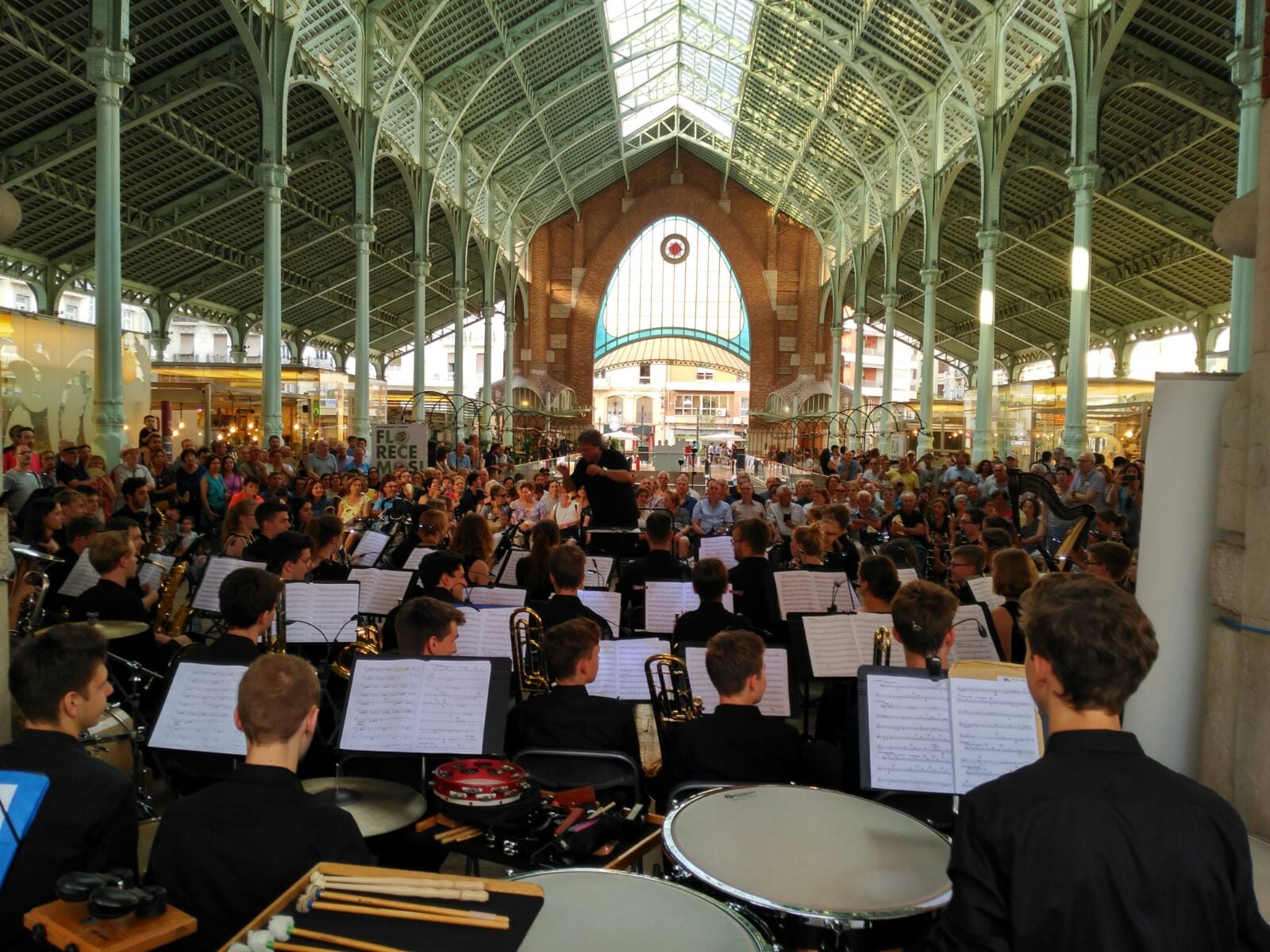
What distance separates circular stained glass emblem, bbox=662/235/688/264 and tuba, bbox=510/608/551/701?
43.8 m

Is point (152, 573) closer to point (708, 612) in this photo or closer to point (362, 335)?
point (708, 612)

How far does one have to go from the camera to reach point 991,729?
3.08m

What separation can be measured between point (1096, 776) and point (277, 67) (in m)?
17.5

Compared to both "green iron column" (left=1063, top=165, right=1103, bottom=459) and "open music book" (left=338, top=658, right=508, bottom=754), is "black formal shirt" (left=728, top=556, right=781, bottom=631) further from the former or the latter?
"green iron column" (left=1063, top=165, right=1103, bottom=459)

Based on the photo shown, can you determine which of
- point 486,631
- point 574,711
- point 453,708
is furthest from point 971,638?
point 453,708

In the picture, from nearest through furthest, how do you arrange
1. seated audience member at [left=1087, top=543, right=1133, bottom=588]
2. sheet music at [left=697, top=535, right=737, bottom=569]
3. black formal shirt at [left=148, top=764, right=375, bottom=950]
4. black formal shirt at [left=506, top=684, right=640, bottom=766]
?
black formal shirt at [left=148, top=764, right=375, bottom=950] < black formal shirt at [left=506, top=684, right=640, bottom=766] < seated audience member at [left=1087, top=543, right=1133, bottom=588] < sheet music at [left=697, top=535, right=737, bottom=569]

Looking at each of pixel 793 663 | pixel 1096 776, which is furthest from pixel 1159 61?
pixel 1096 776

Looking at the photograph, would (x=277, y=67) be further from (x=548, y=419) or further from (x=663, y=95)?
(x=548, y=419)

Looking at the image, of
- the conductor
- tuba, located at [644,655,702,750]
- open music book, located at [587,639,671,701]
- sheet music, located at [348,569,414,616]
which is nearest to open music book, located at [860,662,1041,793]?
tuba, located at [644,655,702,750]

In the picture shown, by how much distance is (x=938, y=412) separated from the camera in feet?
121

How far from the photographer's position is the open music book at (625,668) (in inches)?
189

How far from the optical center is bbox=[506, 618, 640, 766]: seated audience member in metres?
4.00

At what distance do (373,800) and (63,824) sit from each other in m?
0.98

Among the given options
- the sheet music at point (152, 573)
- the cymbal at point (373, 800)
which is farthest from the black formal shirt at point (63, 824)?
the sheet music at point (152, 573)
